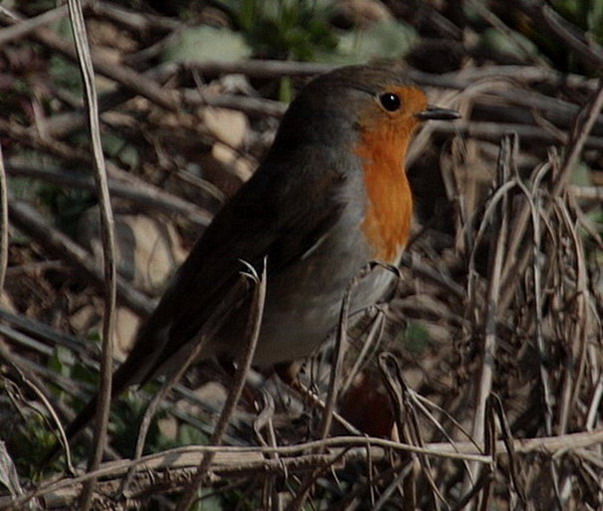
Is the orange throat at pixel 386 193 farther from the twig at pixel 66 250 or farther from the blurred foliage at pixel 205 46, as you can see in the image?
the blurred foliage at pixel 205 46

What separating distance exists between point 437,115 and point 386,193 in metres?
0.36

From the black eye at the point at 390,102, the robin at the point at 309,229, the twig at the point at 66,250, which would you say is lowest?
the twig at the point at 66,250

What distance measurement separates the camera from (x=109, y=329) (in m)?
2.42

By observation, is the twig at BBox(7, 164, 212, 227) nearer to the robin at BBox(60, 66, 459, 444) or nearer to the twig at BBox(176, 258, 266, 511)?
the robin at BBox(60, 66, 459, 444)

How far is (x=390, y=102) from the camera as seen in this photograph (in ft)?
13.7

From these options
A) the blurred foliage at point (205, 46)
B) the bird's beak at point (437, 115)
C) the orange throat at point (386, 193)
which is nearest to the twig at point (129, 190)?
the blurred foliage at point (205, 46)

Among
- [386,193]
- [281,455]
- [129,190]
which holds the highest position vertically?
[386,193]

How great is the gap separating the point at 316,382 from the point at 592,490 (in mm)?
709

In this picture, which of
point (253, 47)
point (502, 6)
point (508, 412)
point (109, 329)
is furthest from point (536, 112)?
point (109, 329)

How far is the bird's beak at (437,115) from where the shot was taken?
13.7ft

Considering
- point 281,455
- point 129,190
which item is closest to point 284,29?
point 129,190

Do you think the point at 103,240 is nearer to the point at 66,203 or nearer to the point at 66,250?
the point at 66,250

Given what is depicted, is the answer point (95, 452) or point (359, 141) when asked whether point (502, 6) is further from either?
point (95, 452)

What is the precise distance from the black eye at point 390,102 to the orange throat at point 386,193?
2.9 inches
